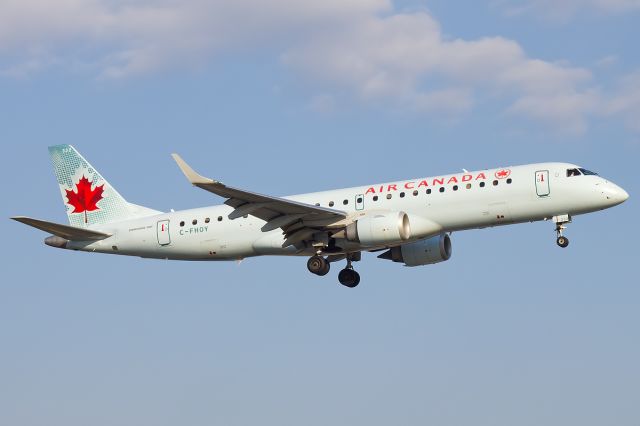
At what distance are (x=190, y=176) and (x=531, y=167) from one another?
13806 mm

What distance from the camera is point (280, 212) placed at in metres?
47.5

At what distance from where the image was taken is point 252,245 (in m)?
49.9

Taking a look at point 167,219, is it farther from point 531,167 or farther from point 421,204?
point 531,167

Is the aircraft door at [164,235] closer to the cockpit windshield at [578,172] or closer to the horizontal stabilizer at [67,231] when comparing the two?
the horizontal stabilizer at [67,231]

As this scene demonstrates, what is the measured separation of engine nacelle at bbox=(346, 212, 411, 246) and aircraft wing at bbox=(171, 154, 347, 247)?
116 centimetres

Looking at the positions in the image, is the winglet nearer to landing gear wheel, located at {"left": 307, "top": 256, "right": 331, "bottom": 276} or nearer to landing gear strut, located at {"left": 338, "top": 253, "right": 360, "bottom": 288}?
landing gear wheel, located at {"left": 307, "top": 256, "right": 331, "bottom": 276}

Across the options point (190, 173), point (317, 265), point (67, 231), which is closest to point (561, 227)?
point (317, 265)

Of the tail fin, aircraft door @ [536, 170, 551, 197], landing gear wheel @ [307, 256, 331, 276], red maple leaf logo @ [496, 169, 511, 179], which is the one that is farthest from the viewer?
the tail fin

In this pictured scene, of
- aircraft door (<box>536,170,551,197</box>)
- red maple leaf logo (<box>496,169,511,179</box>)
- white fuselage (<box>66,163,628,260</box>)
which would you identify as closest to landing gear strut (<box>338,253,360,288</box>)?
white fuselage (<box>66,163,628,260</box>)

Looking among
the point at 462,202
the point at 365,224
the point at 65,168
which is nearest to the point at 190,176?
the point at 365,224

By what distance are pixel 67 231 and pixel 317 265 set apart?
11197 millimetres

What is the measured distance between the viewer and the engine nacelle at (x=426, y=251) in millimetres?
51125

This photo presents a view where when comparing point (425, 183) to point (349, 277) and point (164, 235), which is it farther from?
point (164, 235)

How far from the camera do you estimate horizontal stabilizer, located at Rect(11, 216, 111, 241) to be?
4859cm
